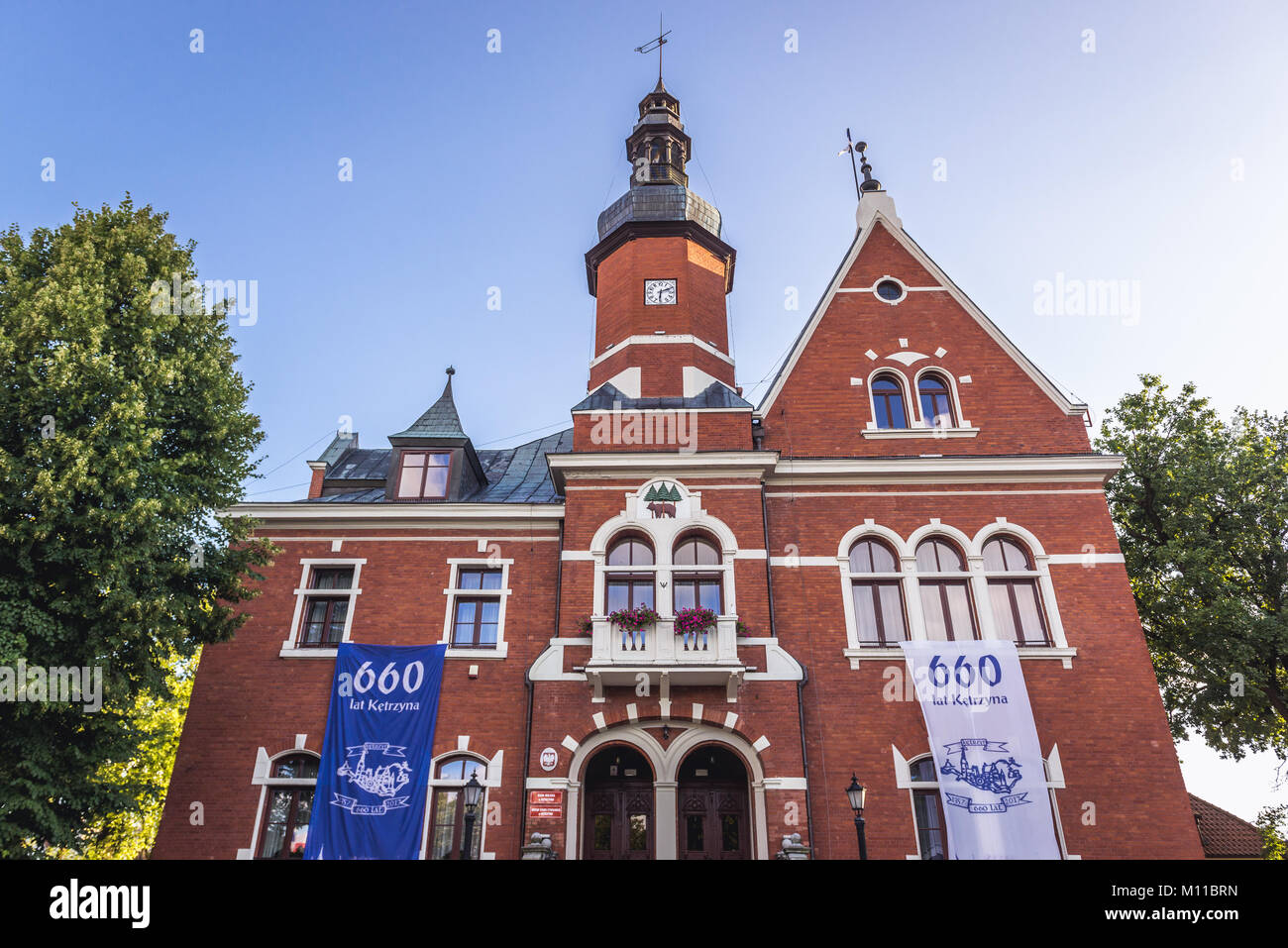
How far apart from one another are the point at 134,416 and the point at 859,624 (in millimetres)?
15424

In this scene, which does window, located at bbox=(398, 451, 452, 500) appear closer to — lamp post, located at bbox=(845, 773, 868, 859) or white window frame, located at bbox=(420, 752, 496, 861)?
white window frame, located at bbox=(420, 752, 496, 861)

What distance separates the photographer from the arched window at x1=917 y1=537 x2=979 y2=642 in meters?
18.1

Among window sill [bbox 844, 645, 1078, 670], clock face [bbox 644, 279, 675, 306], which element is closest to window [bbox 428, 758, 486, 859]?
window sill [bbox 844, 645, 1078, 670]

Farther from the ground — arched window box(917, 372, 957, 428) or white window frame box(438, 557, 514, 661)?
arched window box(917, 372, 957, 428)

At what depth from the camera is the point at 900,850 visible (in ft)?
51.9

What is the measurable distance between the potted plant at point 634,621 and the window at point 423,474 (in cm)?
680

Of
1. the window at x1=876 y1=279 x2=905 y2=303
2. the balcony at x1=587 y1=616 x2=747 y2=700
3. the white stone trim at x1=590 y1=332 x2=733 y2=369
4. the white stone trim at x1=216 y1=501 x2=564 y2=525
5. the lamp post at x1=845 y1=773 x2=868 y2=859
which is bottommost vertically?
the lamp post at x1=845 y1=773 x2=868 y2=859

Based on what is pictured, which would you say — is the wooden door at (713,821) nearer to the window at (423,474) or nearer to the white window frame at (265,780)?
the white window frame at (265,780)

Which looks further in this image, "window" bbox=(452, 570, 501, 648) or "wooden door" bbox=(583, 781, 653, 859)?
"window" bbox=(452, 570, 501, 648)

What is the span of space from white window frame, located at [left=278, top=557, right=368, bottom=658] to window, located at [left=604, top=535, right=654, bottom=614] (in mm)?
6440

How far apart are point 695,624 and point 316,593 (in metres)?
9.73

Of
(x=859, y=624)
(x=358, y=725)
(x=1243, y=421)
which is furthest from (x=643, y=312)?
(x=1243, y=421)

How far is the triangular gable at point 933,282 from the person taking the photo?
21.1m
